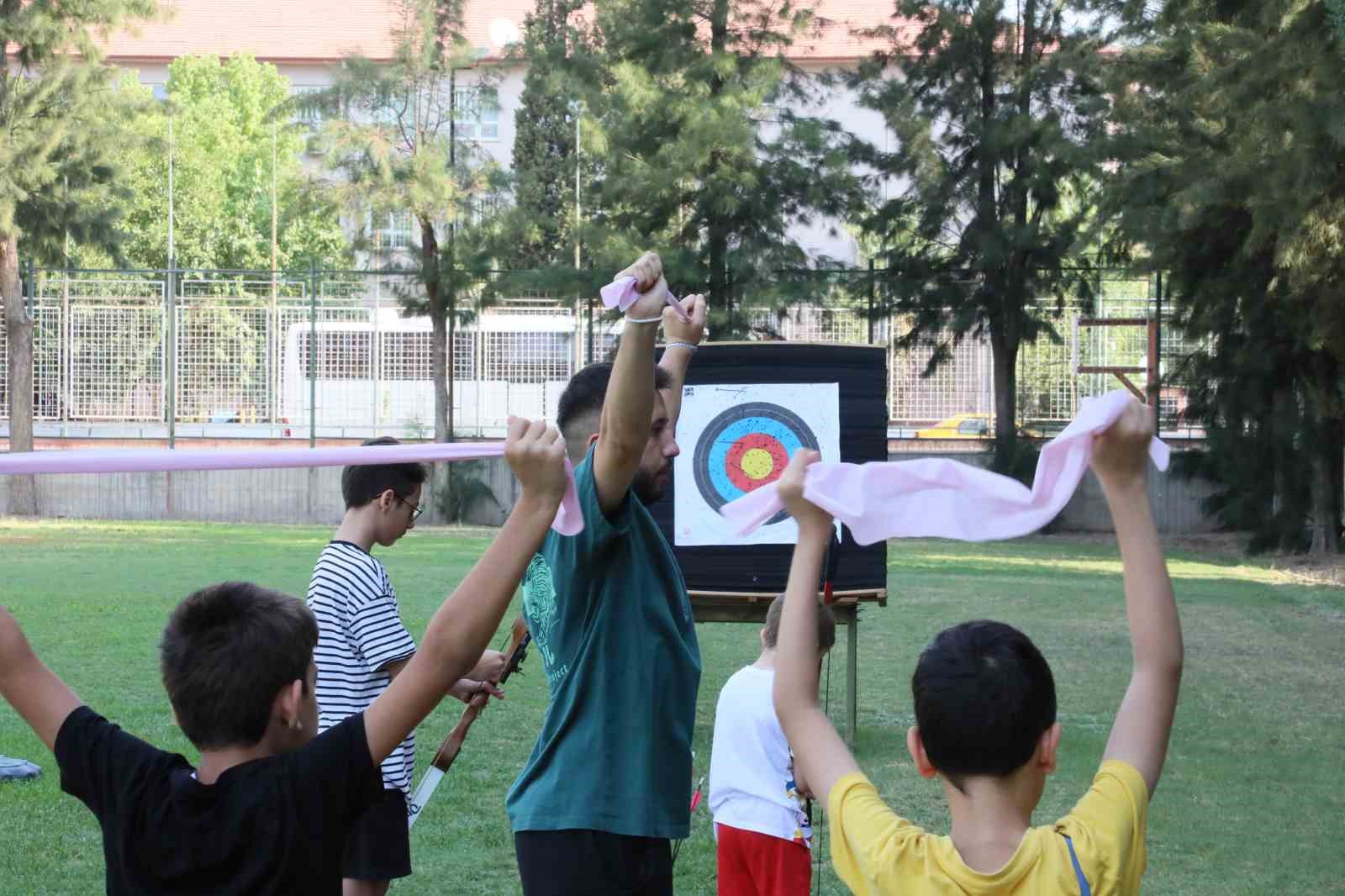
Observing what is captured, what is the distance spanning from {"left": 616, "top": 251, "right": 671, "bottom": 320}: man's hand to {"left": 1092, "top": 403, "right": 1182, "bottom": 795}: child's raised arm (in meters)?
0.80

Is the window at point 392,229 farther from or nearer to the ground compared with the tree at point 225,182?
nearer to the ground

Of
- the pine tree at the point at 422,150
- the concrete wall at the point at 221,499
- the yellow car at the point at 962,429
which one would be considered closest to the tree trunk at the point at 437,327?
the pine tree at the point at 422,150

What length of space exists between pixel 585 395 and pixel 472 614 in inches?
40.9

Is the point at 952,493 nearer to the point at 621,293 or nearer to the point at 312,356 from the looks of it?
the point at 621,293

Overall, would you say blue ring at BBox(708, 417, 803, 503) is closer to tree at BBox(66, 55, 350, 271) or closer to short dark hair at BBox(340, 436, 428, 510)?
short dark hair at BBox(340, 436, 428, 510)

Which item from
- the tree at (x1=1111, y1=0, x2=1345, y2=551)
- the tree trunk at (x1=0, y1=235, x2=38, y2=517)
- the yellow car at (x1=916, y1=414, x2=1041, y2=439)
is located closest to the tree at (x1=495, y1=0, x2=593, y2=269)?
the yellow car at (x1=916, y1=414, x2=1041, y2=439)

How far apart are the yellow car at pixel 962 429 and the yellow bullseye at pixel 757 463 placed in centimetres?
1899

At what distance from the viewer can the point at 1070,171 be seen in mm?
26094

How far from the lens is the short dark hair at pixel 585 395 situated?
2.95 metres

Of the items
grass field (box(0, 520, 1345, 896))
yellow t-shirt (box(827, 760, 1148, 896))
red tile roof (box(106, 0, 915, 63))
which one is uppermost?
red tile roof (box(106, 0, 915, 63))

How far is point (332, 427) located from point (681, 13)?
31.7ft

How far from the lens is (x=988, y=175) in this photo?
26953 mm

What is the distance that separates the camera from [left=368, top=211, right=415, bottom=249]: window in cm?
2739

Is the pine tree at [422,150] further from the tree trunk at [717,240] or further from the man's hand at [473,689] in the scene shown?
the man's hand at [473,689]
